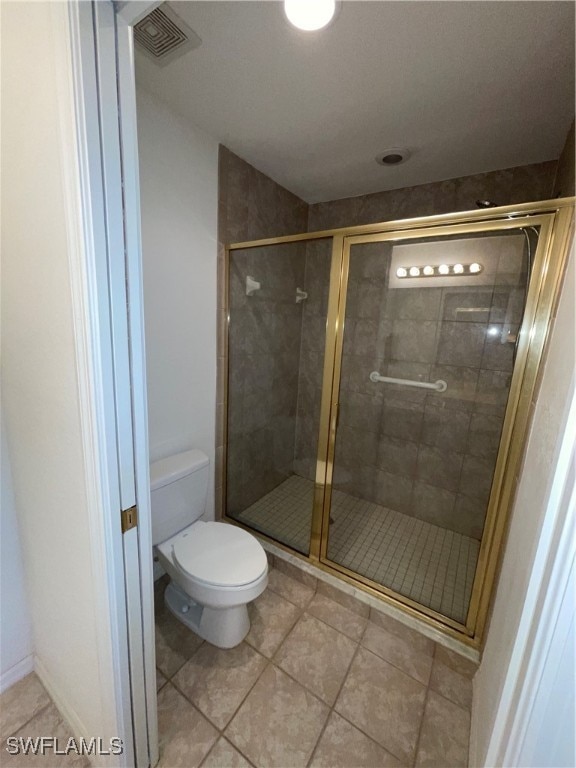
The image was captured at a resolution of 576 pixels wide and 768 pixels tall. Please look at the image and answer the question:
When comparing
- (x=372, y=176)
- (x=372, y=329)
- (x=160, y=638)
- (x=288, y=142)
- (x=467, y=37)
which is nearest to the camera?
(x=467, y=37)

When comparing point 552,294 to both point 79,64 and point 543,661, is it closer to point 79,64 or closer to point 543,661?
point 543,661

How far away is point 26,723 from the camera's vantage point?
110 cm

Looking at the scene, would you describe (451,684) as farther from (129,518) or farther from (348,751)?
(129,518)

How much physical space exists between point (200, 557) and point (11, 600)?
70 centimetres

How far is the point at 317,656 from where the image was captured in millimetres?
1364

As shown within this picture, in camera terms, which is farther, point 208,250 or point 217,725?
point 208,250

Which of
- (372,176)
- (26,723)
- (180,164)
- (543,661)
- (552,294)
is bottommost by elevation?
(26,723)

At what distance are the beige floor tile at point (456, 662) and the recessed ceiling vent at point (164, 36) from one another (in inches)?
101

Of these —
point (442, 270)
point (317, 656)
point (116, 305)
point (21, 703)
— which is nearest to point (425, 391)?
point (442, 270)

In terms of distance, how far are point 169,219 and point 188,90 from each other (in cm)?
50

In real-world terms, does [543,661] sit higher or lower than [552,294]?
lower

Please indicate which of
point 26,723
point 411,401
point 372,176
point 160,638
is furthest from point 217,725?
point 372,176

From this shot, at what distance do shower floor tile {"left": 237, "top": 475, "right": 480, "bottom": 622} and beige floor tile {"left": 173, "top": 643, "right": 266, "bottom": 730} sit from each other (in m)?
0.64

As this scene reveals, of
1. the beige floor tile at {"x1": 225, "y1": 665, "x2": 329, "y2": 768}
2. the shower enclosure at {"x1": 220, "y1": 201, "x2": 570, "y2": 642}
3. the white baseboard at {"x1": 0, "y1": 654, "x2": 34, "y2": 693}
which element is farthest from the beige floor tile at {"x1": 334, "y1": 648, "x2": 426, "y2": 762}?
the white baseboard at {"x1": 0, "y1": 654, "x2": 34, "y2": 693}
